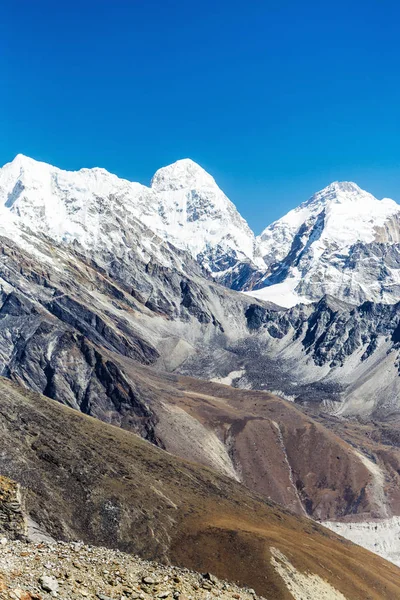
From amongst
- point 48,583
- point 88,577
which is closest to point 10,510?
point 88,577

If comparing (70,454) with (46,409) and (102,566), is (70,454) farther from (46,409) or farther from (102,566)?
(102,566)

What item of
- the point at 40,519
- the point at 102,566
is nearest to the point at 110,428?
the point at 40,519

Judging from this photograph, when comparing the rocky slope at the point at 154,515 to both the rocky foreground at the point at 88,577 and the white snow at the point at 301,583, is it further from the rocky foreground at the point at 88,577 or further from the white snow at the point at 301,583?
the rocky foreground at the point at 88,577

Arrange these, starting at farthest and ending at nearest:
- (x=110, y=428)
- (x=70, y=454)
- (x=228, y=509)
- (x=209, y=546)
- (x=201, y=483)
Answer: (x=110, y=428)
(x=201, y=483)
(x=228, y=509)
(x=70, y=454)
(x=209, y=546)

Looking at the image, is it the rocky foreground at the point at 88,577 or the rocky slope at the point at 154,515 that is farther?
the rocky slope at the point at 154,515

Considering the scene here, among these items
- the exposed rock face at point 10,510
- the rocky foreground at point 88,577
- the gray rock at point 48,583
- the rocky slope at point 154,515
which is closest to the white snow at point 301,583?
the rocky slope at point 154,515

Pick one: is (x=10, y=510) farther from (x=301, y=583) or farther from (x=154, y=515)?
(x=154, y=515)

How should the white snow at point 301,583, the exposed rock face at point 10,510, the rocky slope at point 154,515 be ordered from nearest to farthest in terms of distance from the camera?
the exposed rock face at point 10,510
the white snow at point 301,583
the rocky slope at point 154,515
